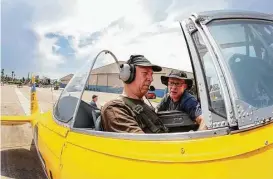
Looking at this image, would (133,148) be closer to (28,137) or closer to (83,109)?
(83,109)

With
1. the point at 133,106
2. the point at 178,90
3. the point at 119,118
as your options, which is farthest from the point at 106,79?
the point at 178,90

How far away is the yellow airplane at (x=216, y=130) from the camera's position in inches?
58.1

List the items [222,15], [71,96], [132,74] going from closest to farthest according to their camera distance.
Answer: [222,15]
[132,74]
[71,96]

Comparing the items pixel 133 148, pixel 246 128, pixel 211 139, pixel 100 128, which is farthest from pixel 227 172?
pixel 100 128

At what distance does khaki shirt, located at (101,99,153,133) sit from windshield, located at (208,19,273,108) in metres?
0.88

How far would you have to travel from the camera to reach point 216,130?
1.57m

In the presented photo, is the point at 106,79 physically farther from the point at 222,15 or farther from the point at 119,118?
the point at 222,15

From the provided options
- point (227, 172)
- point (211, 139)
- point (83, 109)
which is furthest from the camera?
A: point (83, 109)

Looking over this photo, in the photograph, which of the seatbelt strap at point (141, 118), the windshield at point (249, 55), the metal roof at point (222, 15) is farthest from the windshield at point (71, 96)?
the windshield at point (249, 55)

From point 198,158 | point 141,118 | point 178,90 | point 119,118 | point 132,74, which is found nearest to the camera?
point 198,158

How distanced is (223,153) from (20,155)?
519 centimetres

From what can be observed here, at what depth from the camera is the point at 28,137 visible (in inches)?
281

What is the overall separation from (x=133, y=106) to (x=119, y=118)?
0.23 meters

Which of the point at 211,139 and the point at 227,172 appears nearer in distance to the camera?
the point at 227,172
